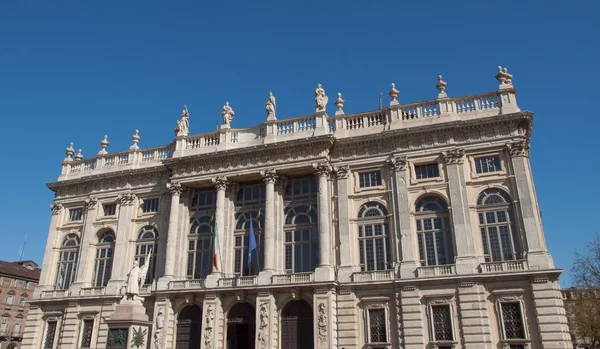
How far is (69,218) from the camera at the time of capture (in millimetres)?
37531

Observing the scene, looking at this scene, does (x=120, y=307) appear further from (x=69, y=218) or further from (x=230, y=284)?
(x=69, y=218)

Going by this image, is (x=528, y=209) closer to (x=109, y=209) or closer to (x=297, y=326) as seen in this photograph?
(x=297, y=326)

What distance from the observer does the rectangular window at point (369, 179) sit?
98.4 feet

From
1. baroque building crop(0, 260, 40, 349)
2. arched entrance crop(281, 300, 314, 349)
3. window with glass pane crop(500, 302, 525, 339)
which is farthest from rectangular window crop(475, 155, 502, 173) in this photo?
baroque building crop(0, 260, 40, 349)

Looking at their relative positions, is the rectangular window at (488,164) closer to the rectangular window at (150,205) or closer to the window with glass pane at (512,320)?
the window with glass pane at (512,320)

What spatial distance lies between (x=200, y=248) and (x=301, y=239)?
7.06 m

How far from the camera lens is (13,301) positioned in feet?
205

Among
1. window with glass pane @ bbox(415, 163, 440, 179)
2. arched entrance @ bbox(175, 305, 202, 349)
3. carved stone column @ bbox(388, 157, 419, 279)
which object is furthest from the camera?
arched entrance @ bbox(175, 305, 202, 349)

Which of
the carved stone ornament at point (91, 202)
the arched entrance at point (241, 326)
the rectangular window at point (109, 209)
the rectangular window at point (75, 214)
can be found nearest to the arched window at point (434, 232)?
the arched entrance at point (241, 326)

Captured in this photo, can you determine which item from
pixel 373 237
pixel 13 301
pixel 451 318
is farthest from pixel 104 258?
pixel 13 301

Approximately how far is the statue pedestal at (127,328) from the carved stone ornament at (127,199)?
631 inches

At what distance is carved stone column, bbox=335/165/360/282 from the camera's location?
28094 millimetres

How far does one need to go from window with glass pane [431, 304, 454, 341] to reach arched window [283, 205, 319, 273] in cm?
732

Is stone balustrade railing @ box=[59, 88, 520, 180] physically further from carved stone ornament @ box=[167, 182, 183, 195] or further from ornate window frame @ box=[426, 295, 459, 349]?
ornate window frame @ box=[426, 295, 459, 349]
